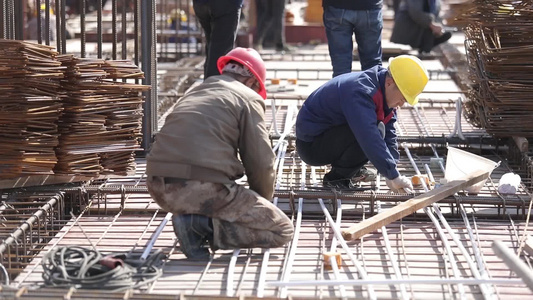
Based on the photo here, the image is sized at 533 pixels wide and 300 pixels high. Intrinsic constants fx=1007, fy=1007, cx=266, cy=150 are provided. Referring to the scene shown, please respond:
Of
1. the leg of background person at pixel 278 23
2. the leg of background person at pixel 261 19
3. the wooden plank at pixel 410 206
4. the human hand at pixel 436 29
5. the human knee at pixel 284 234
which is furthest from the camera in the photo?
the leg of background person at pixel 261 19

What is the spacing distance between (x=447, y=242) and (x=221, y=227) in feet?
3.98

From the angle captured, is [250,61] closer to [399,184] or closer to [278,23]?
[399,184]

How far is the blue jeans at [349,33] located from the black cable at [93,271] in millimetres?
3950

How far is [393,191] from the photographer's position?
20.5 ft

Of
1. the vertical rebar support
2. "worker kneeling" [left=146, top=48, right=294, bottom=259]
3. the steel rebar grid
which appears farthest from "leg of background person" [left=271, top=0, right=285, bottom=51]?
"worker kneeling" [left=146, top=48, right=294, bottom=259]

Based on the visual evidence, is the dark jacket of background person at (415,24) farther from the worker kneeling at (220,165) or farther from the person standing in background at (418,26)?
the worker kneeling at (220,165)

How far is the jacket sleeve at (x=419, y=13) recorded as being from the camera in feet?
40.6

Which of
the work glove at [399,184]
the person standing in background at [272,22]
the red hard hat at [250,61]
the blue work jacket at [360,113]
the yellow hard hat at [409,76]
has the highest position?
the red hard hat at [250,61]

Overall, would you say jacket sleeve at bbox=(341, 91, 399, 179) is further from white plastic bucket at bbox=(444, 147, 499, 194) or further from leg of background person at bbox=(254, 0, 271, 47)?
leg of background person at bbox=(254, 0, 271, 47)

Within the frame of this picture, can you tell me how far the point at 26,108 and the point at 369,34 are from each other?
132 inches

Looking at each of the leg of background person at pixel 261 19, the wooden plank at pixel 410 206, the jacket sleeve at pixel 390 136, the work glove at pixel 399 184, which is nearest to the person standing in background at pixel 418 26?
the leg of background person at pixel 261 19

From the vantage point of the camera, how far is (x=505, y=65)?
7.09 meters

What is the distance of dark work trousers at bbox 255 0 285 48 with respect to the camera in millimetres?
15125

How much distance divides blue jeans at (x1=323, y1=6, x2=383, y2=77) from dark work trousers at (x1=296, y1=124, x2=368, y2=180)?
1890 mm
